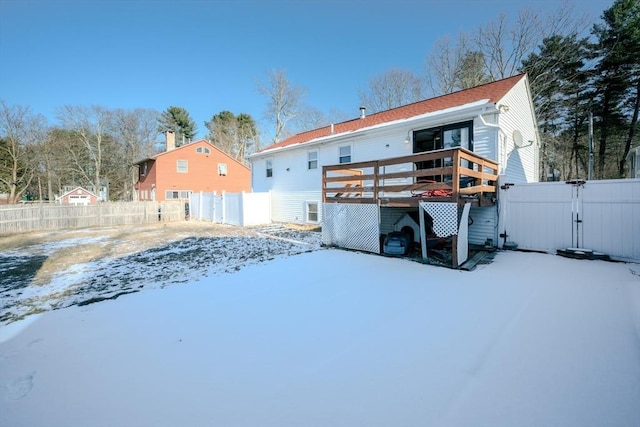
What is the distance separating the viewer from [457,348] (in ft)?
8.45

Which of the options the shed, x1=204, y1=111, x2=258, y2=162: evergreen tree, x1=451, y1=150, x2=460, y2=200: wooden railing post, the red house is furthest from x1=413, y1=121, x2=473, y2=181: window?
x1=204, y1=111, x2=258, y2=162: evergreen tree

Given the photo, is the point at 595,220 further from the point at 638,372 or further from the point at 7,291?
the point at 7,291

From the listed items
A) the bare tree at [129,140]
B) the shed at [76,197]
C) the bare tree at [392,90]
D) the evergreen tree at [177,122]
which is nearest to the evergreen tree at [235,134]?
the evergreen tree at [177,122]

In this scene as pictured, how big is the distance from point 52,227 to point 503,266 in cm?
1674

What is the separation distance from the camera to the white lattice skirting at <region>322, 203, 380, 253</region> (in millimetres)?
6868

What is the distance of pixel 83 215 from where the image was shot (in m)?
12.9

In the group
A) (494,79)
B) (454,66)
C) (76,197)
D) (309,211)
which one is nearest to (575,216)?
(309,211)

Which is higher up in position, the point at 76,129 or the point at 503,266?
the point at 76,129

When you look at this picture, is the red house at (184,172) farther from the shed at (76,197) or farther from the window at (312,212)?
the window at (312,212)

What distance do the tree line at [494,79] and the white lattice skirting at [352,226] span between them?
1477cm

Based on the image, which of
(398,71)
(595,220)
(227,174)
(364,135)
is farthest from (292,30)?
(595,220)

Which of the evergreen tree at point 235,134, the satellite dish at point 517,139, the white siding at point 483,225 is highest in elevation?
the evergreen tree at point 235,134

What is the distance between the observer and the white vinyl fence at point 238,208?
44.0 feet

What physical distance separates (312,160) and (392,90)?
13.9 m
